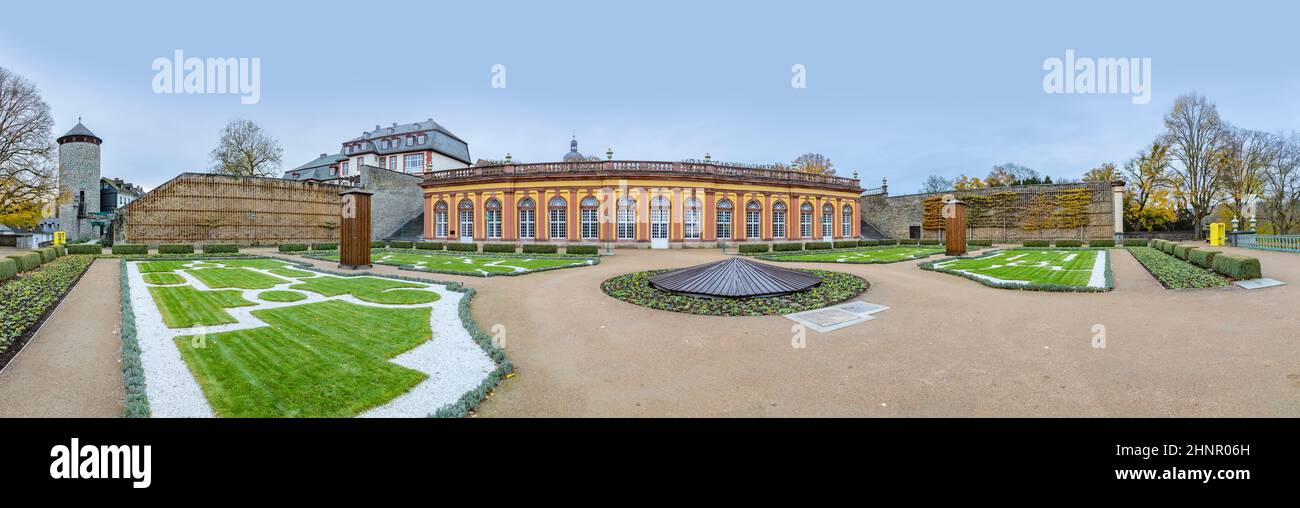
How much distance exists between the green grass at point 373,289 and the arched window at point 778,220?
3503 cm

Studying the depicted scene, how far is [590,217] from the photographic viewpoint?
40.0m

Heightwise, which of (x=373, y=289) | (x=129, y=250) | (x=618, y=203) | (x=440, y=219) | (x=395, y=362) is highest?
(x=618, y=203)

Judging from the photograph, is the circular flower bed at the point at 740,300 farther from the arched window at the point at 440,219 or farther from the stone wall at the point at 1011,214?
the stone wall at the point at 1011,214

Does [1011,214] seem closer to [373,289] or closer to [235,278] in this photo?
[373,289]

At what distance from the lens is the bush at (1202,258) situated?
15.0 meters

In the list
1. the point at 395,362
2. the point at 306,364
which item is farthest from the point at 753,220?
the point at 306,364

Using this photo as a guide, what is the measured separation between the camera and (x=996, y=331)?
8.48 meters

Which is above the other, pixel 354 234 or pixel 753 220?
pixel 753 220

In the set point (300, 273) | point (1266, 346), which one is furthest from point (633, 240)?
point (1266, 346)

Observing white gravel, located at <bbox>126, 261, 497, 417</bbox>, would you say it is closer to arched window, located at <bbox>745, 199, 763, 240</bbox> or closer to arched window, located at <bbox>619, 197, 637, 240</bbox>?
arched window, located at <bbox>619, 197, 637, 240</bbox>

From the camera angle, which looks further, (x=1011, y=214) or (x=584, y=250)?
(x=1011, y=214)

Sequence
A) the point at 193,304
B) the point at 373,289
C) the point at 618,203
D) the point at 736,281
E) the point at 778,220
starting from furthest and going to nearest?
the point at 778,220
the point at 618,203
the point at 373,289
the point at 736,281
the point at 193,304

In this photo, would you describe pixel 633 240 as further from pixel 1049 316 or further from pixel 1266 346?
pixel 1266 346

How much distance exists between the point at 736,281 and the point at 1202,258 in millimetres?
16241
